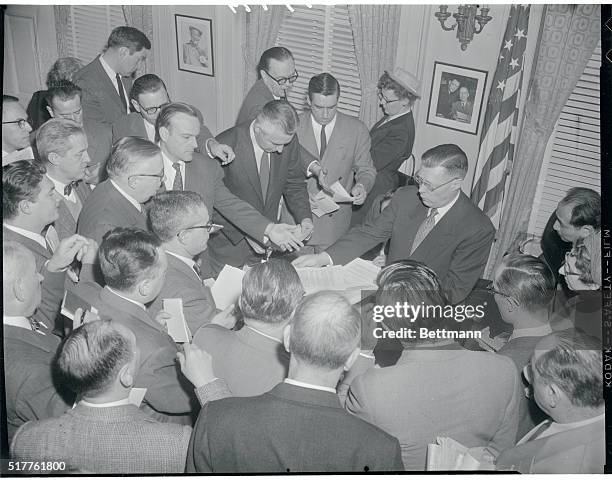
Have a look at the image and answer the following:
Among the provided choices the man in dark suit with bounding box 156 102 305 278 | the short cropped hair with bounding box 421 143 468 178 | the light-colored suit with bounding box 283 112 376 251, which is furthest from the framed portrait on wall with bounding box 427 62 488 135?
the man in dark suit with bounding box 156 102 305 278

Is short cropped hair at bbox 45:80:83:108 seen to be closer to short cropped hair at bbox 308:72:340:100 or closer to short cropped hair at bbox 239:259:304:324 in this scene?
short cropped hair at bbox 308:72:340:100

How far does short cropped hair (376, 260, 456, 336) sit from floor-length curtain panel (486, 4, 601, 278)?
0.66 m

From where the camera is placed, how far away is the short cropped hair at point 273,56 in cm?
341

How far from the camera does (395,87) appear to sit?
350 centimetres

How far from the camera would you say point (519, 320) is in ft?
9.36

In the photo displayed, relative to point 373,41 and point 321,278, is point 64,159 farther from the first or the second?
point 373,41

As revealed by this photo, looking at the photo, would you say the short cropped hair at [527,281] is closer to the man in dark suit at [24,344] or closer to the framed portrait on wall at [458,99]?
the framed portrait on wall at [458,99]

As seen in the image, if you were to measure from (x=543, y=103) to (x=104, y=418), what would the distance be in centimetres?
301

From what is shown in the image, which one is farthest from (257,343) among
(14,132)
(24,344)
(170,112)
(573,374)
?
(14,132)

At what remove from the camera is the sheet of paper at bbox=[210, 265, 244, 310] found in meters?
3.14

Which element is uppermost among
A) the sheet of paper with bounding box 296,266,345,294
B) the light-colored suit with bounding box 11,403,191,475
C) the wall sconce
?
the wall sconce

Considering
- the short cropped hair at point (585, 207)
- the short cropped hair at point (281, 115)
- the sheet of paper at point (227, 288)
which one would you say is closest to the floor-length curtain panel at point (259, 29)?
the short cropped hair at point (281, 115)

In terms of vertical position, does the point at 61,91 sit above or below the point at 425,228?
above

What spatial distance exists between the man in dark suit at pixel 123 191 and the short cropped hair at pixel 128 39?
0.67 meters
